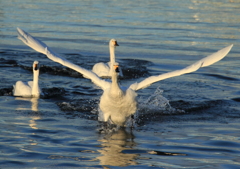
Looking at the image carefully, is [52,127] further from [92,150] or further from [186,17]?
[186,17]

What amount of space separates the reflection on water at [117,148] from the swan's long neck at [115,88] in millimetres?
795

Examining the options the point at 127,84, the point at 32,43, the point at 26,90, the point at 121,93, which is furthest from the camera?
the point at 127,84

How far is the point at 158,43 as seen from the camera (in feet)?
62.3

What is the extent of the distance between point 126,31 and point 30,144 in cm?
1324

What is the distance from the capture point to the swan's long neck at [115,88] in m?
9.34

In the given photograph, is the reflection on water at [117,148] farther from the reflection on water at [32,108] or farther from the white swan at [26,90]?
the white swan at [26,90]

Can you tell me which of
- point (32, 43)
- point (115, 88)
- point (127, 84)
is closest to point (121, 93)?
point (115, 88)

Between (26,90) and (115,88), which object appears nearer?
(115,88)

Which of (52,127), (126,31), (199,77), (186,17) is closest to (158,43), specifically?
(126,31)

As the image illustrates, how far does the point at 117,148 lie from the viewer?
870cm

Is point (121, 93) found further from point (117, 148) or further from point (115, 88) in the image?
point (117, 148)

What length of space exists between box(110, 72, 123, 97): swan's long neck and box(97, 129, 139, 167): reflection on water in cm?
79

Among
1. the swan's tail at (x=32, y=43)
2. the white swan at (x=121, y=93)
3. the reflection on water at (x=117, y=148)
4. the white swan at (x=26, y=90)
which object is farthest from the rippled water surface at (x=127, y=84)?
the swan's tail at (x=32, y=43)

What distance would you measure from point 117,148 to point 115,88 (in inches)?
49.6
